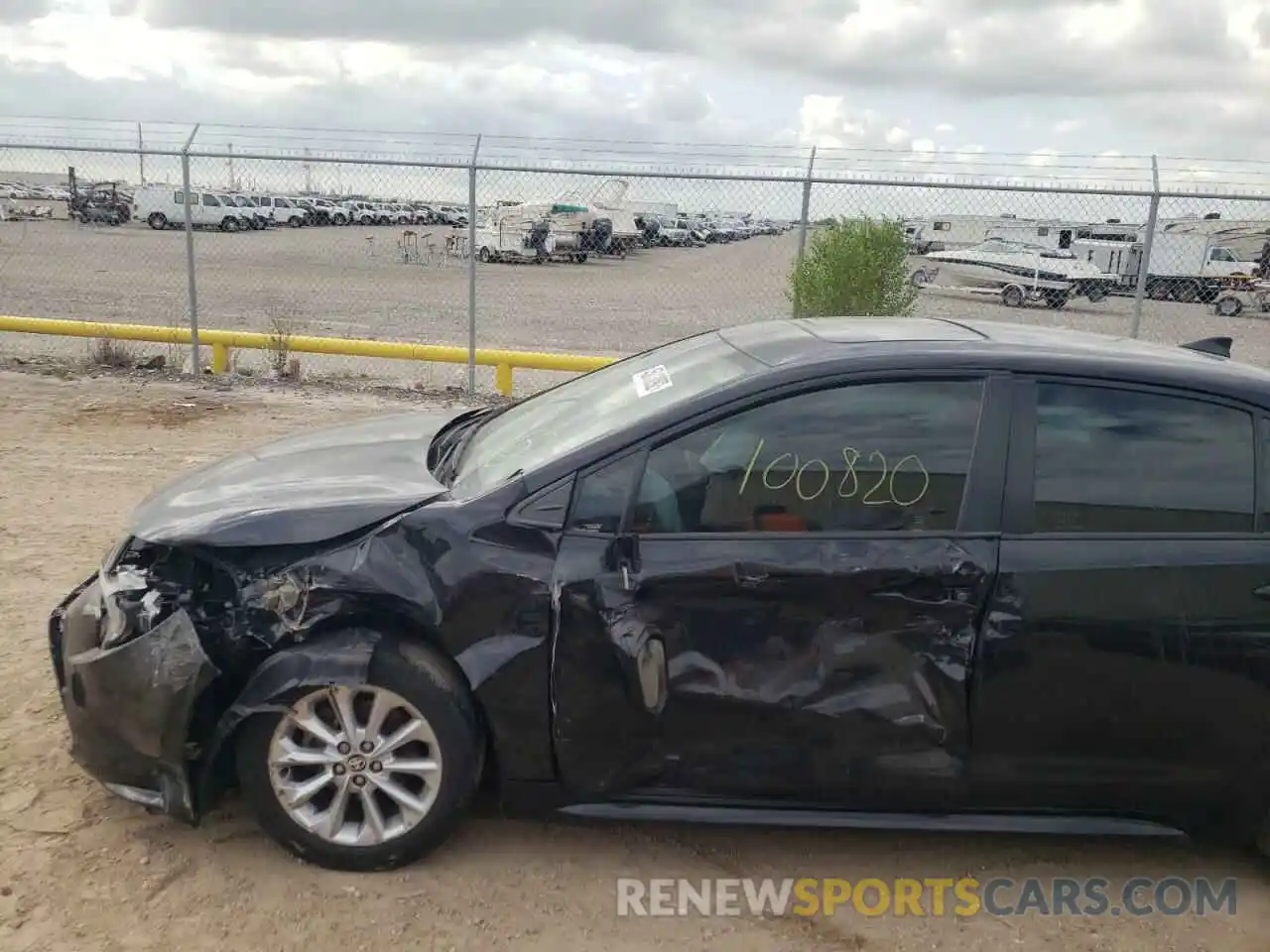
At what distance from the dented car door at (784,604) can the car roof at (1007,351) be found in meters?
0.17

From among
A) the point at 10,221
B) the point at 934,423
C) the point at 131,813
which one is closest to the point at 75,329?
the point at 131,813

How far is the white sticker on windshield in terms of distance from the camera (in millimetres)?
3469

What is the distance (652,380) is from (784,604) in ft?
3.21

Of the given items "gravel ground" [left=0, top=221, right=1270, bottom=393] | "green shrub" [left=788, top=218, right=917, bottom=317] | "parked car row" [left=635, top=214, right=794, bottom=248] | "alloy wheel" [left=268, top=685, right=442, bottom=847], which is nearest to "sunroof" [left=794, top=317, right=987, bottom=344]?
"alloy wheel" [left=268, top=685, right=442, bottom=847]

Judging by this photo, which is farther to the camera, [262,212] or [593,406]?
[262,212]

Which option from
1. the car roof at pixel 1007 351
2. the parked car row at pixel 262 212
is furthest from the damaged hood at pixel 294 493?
the parked car row at pixel 262 212

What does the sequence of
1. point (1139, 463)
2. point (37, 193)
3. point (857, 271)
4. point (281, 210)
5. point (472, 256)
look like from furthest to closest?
point (281, 210) < point (37, 193) < point (472, 256) < point (857, 271) < point (1139, 463)

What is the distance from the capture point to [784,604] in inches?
118

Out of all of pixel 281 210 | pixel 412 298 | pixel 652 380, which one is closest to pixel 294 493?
pixel 652 380

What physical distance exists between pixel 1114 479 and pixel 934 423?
1.76 feet

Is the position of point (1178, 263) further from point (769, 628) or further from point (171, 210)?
point (769, 628)

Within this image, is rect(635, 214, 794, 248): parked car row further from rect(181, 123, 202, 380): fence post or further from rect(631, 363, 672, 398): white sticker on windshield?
rect(631, 363, 672, 398): white sticker on windshield

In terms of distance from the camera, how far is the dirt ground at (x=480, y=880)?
2.92 metres

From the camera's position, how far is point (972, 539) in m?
3.01
